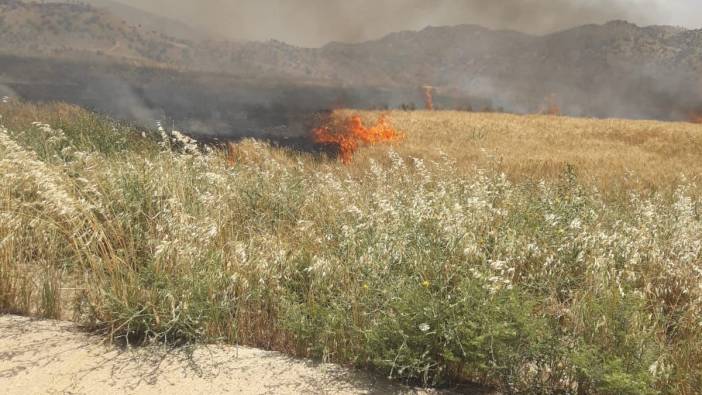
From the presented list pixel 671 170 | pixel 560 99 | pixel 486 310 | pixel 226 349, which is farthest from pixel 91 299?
pixel 560 99

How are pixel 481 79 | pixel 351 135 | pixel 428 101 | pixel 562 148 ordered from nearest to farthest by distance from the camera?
pixel 562 148
pixel 351 135
pixel 428 101
pixel 481 79

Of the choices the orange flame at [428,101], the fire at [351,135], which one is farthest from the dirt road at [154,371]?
the orange flame at [428,101]

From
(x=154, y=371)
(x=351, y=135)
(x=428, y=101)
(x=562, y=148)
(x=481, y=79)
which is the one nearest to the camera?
(x=154, y=371)

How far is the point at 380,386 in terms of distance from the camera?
11.0 feet

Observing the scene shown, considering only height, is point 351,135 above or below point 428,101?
below

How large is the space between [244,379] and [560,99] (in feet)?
445

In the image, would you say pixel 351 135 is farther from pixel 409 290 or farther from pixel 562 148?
pixel 409 290

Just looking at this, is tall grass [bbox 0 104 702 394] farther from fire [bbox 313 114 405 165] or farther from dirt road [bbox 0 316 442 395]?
fire [bbox 313 114 405 165]

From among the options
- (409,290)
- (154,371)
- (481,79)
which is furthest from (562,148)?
(481,79)

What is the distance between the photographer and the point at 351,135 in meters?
23.0

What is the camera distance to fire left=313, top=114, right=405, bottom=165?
20.2 meters

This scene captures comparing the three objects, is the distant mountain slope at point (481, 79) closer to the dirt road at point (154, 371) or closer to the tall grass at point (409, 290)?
the tall grass at point (409, 290)

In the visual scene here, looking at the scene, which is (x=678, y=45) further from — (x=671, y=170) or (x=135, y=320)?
(x=135, y=320)

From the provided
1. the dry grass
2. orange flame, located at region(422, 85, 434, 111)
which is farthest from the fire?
orange flame, located at region(422, 85, 434, 111)
